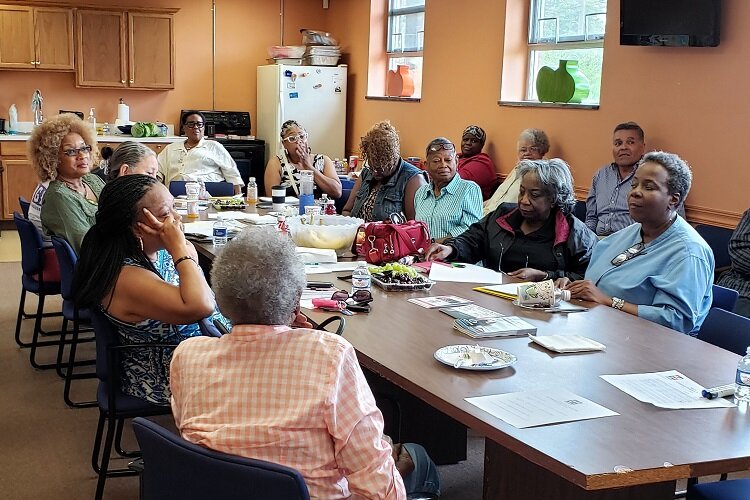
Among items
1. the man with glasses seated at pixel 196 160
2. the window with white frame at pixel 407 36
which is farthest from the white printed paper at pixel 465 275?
the window with white frame at pixel 407 36

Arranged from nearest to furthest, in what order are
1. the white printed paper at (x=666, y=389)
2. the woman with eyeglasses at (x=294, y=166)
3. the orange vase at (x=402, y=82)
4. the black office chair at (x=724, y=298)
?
the white printed paper at (x=666, y=389)
the black office chair at (x=724, y=298)
the woman with eyeglasses at (x=294, y=166)
the orange vase at (x=402, y=82)

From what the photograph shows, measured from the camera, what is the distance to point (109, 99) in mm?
9297

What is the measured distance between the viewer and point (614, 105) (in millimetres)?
5711

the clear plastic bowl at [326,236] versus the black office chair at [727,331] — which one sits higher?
the clear plastic bowl at [326,236]

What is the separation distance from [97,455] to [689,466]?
7.61 feet

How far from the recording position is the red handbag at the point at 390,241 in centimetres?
376

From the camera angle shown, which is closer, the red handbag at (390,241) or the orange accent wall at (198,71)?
the red handbag at (390,241)

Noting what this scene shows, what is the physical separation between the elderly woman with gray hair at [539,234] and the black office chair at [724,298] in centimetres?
66

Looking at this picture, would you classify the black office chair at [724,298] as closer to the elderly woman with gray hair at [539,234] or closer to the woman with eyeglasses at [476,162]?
the elderly woman with gray hair at [539,234]

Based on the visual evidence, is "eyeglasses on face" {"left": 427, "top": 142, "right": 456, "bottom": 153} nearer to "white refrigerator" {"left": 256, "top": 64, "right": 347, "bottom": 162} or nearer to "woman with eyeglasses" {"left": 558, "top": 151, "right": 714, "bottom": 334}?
"woman with eyeglasses" {"left": 558, "top": 151, "right": 714, "bottom": 334}

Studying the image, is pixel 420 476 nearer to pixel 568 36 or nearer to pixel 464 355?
pixel 464 355

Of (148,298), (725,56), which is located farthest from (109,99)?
(148,298)

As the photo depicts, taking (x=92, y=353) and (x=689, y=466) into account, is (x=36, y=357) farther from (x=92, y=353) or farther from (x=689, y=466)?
(x=689, y=466)

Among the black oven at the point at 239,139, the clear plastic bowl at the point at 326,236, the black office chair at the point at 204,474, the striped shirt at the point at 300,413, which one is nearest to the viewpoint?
the black office chair at the point at 204,474
